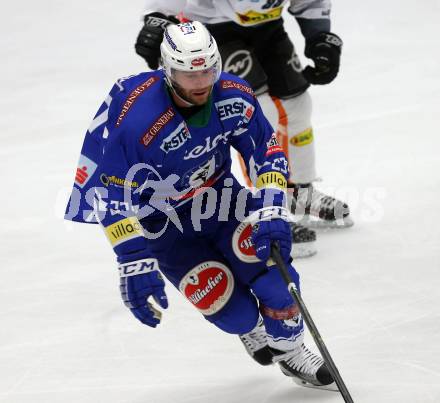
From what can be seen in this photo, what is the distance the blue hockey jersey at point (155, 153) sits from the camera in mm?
3799

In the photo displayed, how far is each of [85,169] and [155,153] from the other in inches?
12.3

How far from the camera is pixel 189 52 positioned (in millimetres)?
3760

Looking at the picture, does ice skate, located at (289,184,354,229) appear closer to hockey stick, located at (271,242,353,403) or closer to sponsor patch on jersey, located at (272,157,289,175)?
sponsor patch on jersey, located at (272,157,289,175)

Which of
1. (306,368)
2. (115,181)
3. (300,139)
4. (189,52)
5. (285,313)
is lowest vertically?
(300,139)

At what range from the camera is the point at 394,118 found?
25.1 ft

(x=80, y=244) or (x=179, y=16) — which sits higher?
(x=179, y=16)

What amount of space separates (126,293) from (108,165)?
44 centimetres

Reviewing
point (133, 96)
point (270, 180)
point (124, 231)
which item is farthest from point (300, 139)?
point (124, 231)

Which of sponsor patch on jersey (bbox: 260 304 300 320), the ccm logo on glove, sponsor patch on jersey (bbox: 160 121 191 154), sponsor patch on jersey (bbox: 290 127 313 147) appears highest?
sponsor patch on jersey (bbox: 160 121 191 154)

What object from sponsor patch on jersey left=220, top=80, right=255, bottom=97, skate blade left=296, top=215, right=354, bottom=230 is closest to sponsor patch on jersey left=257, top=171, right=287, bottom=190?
sponsor patch on jersey left=220, top=80, right=255, bottom=97

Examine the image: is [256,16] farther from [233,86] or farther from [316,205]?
[233,86]

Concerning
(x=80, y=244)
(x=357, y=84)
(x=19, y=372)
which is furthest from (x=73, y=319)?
(x=357, y=84)

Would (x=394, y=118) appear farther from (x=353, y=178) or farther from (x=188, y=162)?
(x=188, y=162)

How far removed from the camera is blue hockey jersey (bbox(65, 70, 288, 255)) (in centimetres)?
380
